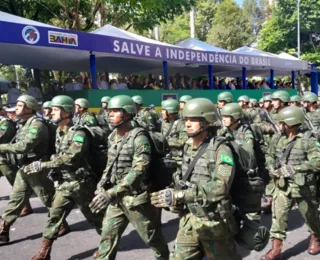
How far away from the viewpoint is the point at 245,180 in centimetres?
314

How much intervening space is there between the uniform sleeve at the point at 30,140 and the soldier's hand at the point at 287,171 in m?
2.90

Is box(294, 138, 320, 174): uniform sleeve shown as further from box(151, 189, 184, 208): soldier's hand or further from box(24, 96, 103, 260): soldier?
→ box(24, 96, 103, 260): soldier

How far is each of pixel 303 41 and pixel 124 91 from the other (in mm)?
26255

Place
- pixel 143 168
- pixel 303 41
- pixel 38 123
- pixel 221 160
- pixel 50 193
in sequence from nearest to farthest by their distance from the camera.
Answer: pixel 221 160 < pixel 143 168 < pixel 38 123 < pixel 50 193 < pixel 303 41

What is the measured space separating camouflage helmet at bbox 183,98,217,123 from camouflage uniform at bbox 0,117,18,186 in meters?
4.12

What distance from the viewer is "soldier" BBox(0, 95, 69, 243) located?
5.09m

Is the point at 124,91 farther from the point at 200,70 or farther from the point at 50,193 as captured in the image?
the point at 200,70

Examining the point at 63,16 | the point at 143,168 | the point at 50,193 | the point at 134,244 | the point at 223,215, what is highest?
the point at 63,16

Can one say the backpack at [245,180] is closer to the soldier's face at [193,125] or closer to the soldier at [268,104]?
the soldier's face at [193,125]

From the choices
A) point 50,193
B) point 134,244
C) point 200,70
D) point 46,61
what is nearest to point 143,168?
point 134,244

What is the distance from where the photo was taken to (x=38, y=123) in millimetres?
5195

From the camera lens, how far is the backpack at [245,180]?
10.2 feet

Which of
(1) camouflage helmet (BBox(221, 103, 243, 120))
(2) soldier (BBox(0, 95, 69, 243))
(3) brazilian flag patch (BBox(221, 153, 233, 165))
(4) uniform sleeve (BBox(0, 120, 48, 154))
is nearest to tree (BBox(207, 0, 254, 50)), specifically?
(1) camouflage helmet (BBox(221, 103, 243, 120))

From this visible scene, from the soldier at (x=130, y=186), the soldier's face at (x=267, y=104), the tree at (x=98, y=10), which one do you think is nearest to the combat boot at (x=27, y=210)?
the soldier at (x=130, y=186)
